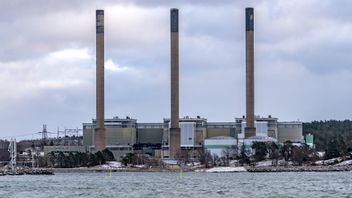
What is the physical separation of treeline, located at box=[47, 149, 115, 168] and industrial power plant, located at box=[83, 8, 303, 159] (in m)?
1.91

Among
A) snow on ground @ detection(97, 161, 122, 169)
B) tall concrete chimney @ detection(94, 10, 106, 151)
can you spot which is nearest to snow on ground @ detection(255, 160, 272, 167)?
snow on ground @ detection(97, 161, 122, 169)

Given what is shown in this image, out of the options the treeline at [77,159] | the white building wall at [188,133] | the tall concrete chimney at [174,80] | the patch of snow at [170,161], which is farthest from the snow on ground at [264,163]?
the treeline at [77,159]

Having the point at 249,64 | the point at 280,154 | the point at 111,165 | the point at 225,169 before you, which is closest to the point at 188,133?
the point at 111,165

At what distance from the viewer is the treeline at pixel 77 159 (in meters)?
160

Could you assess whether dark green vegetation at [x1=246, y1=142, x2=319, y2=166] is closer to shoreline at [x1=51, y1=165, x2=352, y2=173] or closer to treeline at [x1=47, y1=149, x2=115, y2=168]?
shoreline at [x1=51, y1=165, x2=352, y2=173]

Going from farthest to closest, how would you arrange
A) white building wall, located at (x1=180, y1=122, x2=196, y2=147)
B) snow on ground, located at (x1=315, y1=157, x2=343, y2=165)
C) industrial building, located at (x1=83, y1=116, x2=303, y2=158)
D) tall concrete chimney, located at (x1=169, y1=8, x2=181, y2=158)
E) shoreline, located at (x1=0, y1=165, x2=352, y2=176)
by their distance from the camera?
industrial building, located at (x1=83, y1=116, x2=303, y2=158)
white building wall, located at (x1=180, y1=122, x2=196, y2=147)
tall concrete chimney, located at (x1=169, y1=8, x2=181, y2=158)
snow on ground, located at (x1=315, y1=157, x2=343, y2=165)
shoreline, located at (x1=0, y1=165, x2=352, y2=176)

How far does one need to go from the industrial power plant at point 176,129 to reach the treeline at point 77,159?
1.91 meters

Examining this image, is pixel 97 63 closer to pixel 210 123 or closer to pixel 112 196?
pixel 210 123

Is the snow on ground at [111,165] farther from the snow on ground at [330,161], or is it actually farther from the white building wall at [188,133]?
the snow on ground at [330,161]

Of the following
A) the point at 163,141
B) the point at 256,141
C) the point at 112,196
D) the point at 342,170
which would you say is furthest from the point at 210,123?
the point at 112,196

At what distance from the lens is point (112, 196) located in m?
66.3

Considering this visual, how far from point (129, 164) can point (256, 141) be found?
22298 mm

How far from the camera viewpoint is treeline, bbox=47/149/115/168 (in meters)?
160

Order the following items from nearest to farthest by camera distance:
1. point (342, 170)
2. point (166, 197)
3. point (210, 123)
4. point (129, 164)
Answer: point (166, 197) < point (342, 170) < point (129, 164) < point (210, 123)
